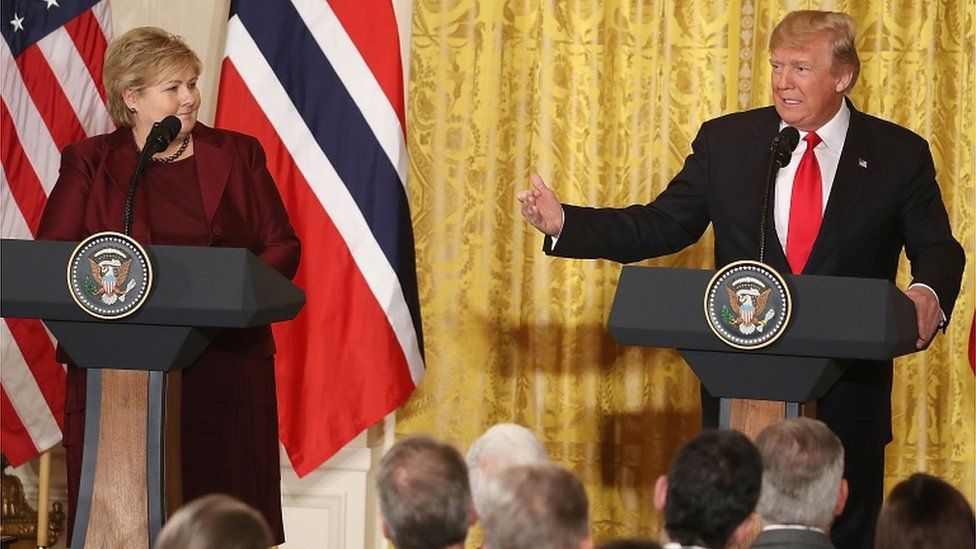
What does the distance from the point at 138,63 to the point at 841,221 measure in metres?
2.12

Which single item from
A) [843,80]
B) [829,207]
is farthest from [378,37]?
[829,207]

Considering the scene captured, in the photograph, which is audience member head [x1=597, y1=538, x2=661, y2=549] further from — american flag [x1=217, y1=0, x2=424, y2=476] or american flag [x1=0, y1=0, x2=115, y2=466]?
american flag [x1=0, y1=0, x2=115, y2=466]

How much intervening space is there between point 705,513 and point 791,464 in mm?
363

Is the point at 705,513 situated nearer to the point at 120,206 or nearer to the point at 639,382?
the point at 120,206

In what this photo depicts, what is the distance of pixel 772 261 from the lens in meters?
4.26

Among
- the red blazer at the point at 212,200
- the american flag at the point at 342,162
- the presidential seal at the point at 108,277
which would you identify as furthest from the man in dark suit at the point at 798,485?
the american flag at the point at 342,162

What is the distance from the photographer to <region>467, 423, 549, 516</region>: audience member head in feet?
10.5

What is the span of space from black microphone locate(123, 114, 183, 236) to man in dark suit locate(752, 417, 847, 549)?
1672 mm

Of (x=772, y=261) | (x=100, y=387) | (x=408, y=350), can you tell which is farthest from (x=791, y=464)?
(x=408, y=350)

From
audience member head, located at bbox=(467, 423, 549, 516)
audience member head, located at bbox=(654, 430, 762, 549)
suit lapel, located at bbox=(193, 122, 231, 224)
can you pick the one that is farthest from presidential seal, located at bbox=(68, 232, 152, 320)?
audience member head, located at bbox=(654, 430, 762, 549)

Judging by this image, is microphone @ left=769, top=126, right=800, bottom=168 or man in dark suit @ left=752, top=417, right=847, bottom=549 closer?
man in dark suit @ left=752, top=417, right=847, bottom=549

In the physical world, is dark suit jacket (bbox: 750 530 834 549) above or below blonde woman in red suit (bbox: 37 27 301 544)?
below

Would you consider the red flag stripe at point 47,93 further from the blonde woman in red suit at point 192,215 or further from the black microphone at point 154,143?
the black microphone at point 154,143

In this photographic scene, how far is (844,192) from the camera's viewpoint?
4.29 m
